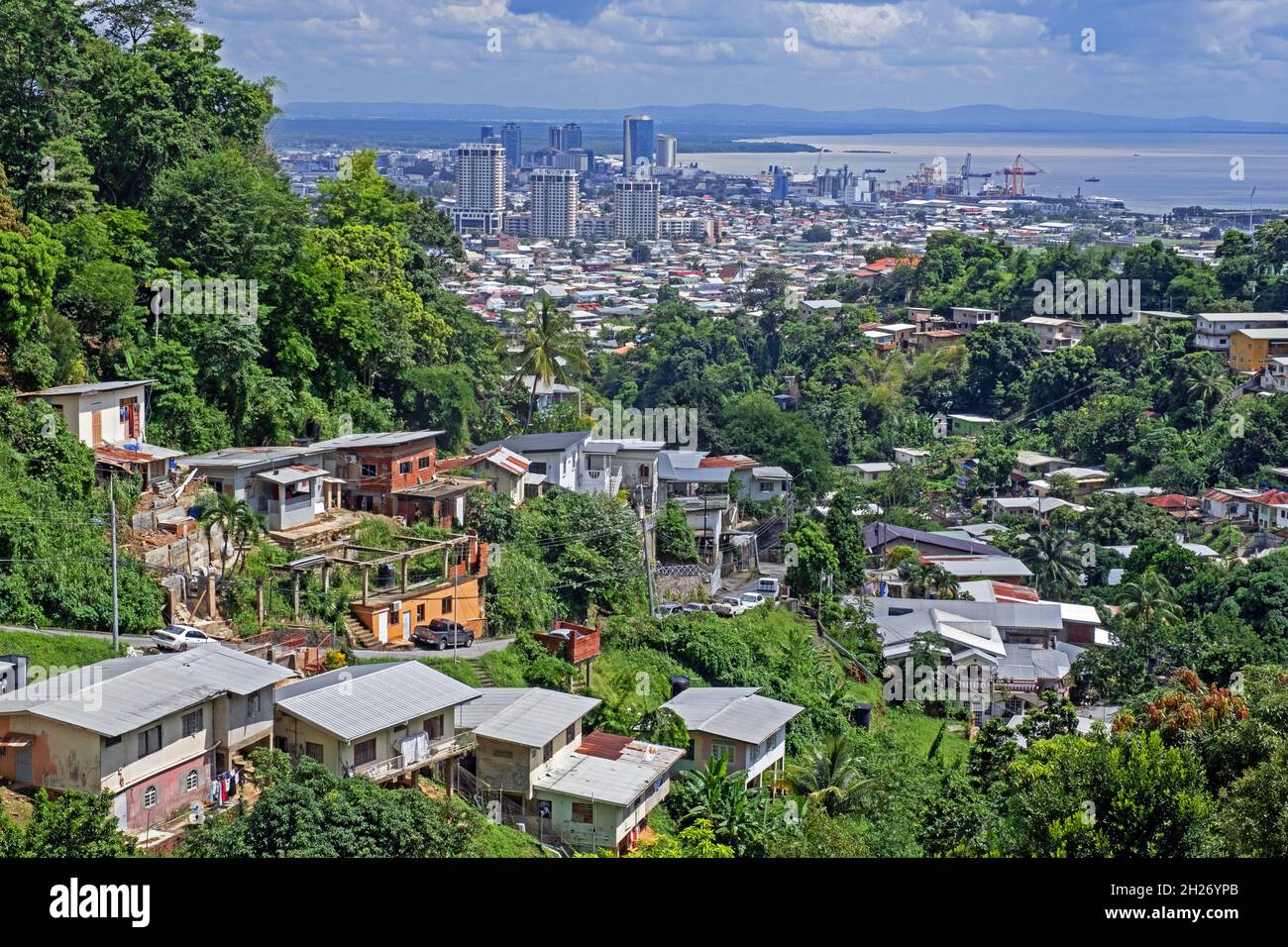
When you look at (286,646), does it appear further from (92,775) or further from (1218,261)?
(1218,261)

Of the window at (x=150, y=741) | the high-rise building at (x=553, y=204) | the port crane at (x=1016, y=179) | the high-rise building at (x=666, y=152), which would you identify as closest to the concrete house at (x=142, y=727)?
the window at (x=150, y=741)

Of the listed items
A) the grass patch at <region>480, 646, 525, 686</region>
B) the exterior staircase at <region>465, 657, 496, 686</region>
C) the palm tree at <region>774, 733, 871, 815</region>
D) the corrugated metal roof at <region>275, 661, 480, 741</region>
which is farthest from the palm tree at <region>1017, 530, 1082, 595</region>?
the corrugated metal roof at <region>275, 661, 480, 741</region>

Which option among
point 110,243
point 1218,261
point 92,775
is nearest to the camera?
point 92,775

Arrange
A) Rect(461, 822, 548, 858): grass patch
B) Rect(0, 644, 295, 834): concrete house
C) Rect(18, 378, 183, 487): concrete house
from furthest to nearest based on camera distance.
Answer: Rect(18, 378, 183, 487): concrete house, Rect(461, 822, 548, 858): grass patch, Rect(0, 644, 295, 834): concrete house

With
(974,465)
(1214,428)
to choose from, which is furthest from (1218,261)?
(974,465)

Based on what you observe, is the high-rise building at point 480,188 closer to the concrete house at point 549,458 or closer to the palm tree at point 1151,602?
the concrete house at point 549,458

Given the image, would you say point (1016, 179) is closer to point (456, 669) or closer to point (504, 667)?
point (504, 667)

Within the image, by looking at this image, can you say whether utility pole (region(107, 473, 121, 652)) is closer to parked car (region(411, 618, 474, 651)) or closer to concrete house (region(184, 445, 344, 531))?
concrete house (region(184, 445, 344, 531))
